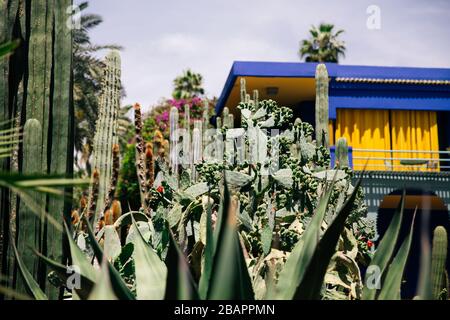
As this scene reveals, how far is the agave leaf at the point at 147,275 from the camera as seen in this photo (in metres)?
1.77

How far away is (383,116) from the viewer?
1667cm

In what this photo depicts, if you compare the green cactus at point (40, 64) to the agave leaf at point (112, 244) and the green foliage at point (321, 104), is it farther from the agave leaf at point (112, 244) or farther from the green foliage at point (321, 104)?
the green foliage at point (321, 104)

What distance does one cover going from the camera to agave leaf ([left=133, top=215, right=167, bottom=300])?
69.7 inches

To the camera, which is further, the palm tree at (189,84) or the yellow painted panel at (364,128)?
the palm tree at (189,84)

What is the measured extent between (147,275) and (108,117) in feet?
16.7

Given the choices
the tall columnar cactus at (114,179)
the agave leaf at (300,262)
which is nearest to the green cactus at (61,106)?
the agave leaf at (300,262)

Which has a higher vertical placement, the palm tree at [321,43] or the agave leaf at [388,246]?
the palm tree at [321,43]

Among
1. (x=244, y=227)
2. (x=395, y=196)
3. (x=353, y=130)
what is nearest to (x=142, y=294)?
(x=244, y=227)

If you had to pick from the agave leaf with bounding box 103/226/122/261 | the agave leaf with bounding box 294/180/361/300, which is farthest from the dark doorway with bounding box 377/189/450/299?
the agave leaf with bounding box 294/180/361/300

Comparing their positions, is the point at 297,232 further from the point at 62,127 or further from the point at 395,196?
the point at 395,196

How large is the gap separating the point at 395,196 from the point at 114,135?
10.4m

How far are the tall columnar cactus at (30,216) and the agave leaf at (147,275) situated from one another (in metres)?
0.82

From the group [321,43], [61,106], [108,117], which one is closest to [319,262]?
[61,106]

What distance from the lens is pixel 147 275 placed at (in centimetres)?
187
